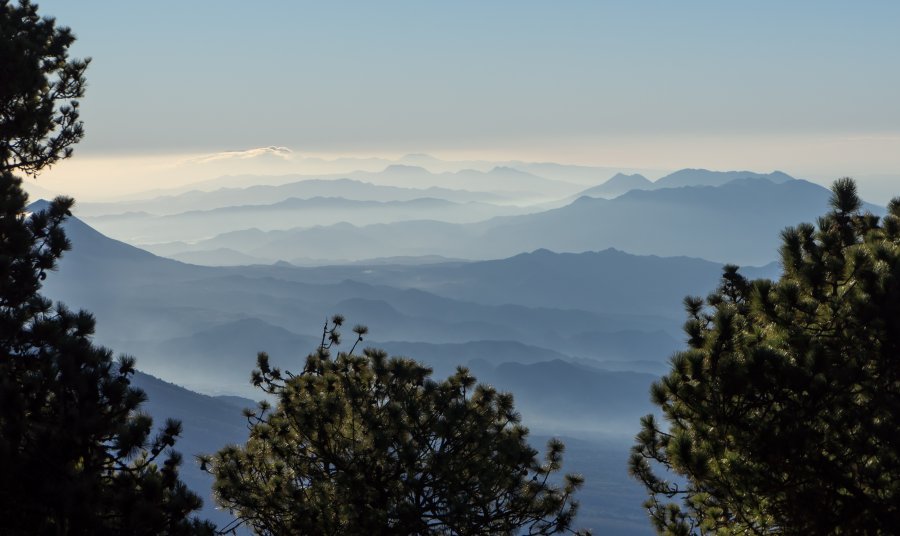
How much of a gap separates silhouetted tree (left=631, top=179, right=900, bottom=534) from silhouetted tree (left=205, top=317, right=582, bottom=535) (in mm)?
2655

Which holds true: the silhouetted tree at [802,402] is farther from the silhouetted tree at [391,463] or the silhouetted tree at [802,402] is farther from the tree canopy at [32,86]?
the tree canopy at [32,86]

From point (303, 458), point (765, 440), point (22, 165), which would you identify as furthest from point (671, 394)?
point (22, 165)

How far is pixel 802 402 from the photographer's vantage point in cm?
1363

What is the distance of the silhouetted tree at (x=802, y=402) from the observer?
1329 cm

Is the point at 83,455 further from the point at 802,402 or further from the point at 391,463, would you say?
the point at 802,402

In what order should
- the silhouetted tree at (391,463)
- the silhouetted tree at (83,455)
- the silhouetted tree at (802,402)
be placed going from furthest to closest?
the silhouetted tree at (391,463), the silhouetted tree at (802,402), the silhouetted tree at (83,455)

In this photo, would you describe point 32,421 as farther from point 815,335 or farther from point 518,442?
point 815,335

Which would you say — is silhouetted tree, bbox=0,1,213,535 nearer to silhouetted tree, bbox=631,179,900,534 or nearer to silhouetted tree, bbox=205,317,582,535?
silhouetted tree, bbox=205,317,582,535

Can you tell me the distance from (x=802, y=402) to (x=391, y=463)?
20.2 feet

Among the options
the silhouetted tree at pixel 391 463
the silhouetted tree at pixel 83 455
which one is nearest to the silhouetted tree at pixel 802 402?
the silhouetted tree at pixel 391 463

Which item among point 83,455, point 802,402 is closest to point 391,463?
point 83,455

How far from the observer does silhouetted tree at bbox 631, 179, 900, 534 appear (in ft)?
43.6

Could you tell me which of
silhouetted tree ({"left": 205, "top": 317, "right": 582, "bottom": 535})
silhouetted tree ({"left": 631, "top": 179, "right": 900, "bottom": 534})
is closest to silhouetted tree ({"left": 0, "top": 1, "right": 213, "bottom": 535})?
silhouetted tree ({"left": 205, "top": 317, "right": 582, "bottom": 535})

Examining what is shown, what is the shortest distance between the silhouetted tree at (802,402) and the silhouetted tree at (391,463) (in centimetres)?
265
